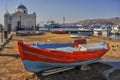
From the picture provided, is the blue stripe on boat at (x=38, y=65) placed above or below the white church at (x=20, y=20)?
below

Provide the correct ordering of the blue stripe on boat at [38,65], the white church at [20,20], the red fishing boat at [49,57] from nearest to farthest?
the red fishing boat at [49,57]
the blue stripe on boat at [38,65]
the white church at [20,20]

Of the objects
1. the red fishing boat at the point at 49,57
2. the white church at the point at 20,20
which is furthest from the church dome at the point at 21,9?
the red fishing boat at the point at 49,57

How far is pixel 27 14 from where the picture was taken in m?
59.2

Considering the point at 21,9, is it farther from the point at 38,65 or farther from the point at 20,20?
the point at 38,65

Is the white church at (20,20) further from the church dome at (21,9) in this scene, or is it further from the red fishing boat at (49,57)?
the red fishing boat at (49,57)

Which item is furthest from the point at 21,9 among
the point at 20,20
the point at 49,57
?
the point at 49,57

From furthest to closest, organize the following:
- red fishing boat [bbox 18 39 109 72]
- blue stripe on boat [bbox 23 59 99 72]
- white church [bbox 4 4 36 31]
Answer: white church [bbox 4 4 36 31]
blue stripe on boat [bbox 23 59 99 72]
red fishing boat [bbox 18 39 109 72]

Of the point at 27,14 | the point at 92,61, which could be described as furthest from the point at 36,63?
the point at 27,14

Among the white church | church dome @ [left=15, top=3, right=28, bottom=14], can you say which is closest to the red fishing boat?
the white church

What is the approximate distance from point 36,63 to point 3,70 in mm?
2192

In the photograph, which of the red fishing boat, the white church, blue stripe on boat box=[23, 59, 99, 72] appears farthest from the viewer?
the white church

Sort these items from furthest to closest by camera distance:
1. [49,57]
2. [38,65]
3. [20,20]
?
[20,20], [49,57], [38,65]

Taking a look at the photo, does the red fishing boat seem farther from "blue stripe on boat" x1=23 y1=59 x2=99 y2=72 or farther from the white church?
the white church

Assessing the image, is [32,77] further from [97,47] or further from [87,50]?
[97,47]
